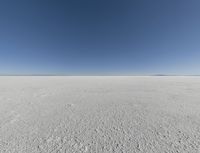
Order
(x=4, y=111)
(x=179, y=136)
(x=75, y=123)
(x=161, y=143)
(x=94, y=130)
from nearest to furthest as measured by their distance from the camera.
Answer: (x=161, y=143) < (x=179, y=136) < (x=94, y=130) < (x=75, y=123) < (x=4, y=111)

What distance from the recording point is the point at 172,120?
2.91 meters

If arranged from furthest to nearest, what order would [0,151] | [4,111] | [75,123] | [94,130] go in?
1. [4,111]
2. [75,123]
3. [94,130]
4. [0,151]

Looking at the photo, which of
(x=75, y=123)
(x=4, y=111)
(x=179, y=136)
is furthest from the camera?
(x=4, y=111)

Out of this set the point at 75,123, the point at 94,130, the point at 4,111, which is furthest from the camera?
the point at 4,111

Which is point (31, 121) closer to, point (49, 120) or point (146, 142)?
point (49, 120)

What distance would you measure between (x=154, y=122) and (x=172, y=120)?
23.1 inches

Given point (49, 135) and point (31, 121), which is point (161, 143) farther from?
point (31, 121)

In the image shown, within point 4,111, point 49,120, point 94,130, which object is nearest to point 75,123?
point 94,130

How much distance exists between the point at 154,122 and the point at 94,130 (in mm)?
1705

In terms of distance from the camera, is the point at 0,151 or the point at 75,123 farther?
the point at 75,123

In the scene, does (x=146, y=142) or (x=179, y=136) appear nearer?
(x=146, y=142)

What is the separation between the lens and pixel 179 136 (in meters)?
2.20

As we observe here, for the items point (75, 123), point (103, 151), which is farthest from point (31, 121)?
point (103, 151)

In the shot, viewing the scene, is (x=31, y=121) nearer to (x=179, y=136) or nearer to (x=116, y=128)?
(x=116, y=128)
